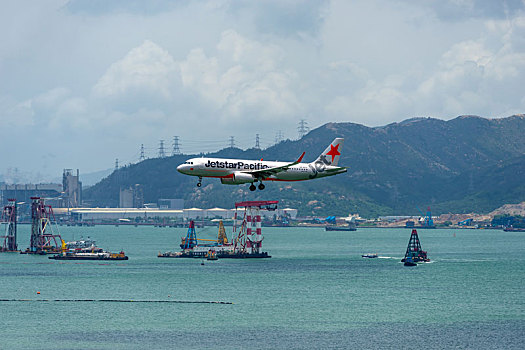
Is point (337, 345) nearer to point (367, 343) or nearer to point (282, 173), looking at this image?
point (367, 343)

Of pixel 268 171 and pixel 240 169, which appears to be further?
pixel 240 169

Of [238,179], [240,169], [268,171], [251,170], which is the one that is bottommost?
[238,179]

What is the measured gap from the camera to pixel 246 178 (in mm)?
119250

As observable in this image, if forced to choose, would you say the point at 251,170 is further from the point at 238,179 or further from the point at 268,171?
the point at 268,171

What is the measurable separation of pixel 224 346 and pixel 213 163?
84161 millimetres

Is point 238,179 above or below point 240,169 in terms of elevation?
below

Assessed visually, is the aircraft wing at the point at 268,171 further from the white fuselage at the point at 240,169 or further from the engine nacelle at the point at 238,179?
the engine nacelle at the point at 238,179

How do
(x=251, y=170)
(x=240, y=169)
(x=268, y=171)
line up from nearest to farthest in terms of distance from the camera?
1. (x=268, y=171)
2. (x=251, y=170)
3. (x=240, y=169)

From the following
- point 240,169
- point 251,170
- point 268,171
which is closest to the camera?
point 268,171

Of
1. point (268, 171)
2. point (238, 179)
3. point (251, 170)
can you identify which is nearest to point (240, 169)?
point (251, 170)

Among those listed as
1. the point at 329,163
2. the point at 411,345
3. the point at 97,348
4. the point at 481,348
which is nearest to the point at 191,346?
the point at 97,348

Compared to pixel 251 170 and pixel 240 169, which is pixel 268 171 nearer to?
pixel 251 170

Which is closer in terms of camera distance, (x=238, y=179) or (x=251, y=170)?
(x=238, y=179)

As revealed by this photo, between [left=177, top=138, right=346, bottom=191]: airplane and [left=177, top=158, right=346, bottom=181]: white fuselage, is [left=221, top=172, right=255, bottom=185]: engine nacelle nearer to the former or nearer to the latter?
[left=177, top=138, right=346, bottom=191]: airplane
